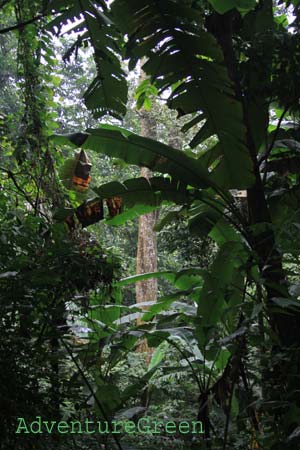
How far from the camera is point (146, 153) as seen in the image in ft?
8.11

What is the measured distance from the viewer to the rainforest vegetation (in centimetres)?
177

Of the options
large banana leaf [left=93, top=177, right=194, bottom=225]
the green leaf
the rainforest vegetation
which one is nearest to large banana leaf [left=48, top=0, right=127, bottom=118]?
the rainforest vegetation

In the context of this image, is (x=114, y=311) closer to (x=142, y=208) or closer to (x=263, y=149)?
(x=142, y=208)

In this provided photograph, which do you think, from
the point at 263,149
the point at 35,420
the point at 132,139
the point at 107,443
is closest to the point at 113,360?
the point at 107,443

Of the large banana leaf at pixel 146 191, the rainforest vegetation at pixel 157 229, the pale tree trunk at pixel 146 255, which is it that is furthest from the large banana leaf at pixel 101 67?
the pale tree trunk at pixel 146 255

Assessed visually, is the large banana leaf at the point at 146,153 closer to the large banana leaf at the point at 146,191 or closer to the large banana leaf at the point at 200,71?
the large banana leaf at the point at 146,191

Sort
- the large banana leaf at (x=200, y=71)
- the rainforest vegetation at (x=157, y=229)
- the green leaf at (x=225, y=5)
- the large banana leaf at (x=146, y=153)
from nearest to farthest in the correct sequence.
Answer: the rainforest vegetation at (x=157, y=229)
the green leaf at (x=225, y=5)
the large banana leaf at (x=146, y=153)
the large banana leaf at (x=200, y=71)

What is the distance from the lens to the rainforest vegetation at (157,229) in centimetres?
177

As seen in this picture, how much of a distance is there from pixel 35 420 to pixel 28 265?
0.59 m

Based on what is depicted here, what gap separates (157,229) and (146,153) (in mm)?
604

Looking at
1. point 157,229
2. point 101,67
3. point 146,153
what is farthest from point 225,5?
point 157,229

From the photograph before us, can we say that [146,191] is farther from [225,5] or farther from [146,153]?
[225,5]

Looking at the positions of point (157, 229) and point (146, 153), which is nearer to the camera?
point (146, 153)

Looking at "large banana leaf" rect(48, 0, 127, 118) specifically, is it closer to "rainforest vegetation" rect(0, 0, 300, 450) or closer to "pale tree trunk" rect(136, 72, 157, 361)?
"rainforest vegetation" rect(0, 0, 300, 450)
